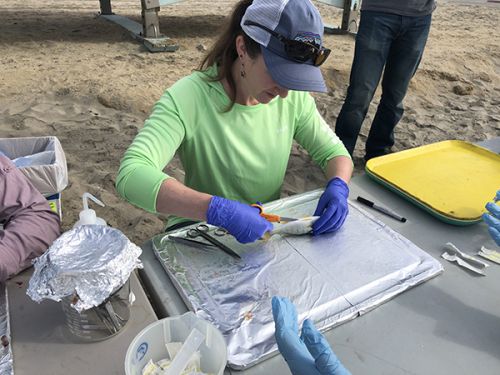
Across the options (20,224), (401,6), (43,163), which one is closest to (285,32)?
(20,224)

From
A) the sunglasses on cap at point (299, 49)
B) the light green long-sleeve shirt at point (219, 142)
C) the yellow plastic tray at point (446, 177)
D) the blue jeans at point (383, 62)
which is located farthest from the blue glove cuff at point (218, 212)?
the blue jeans at point (383, 62)

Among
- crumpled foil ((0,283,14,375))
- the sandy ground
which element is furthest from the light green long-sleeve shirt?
the sandy ground

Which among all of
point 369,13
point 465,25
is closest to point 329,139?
point 369,13

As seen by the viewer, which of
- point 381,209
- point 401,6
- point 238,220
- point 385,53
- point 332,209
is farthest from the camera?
point 385,53

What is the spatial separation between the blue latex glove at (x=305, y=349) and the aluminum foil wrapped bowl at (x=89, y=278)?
273 millimetres

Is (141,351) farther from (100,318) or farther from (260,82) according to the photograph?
(260,82)

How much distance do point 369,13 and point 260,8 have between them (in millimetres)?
1640

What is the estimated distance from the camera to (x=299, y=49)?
1006mm

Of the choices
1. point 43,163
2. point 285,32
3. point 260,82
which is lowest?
point 43,163

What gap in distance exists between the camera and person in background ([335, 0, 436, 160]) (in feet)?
7.70

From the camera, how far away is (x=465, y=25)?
22.5ft

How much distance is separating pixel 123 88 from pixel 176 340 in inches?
129

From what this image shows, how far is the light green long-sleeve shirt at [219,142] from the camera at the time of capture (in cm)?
107

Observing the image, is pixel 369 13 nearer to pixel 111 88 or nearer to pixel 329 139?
pixel 329 139
